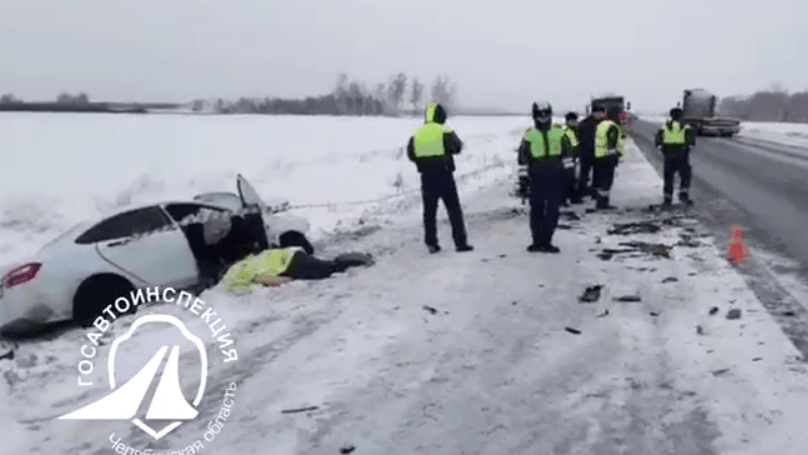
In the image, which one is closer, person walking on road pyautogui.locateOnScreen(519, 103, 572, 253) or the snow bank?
person walking on road pyautogui.locateOnScreen(519, 103, 572, 253)

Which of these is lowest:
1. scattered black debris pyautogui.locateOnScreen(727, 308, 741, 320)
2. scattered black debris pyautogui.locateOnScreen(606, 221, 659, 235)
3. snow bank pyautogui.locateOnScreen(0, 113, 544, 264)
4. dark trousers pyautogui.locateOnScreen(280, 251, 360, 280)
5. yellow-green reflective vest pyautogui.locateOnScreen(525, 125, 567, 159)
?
snow bank pyautogui.locateOnScreen(0, 113, 544, 264)

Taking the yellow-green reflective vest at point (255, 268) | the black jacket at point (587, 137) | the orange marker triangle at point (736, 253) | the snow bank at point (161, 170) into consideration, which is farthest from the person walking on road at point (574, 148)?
the yellow-green reflective vest at point (255, 268)

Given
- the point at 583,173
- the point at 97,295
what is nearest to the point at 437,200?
the point at 97,295

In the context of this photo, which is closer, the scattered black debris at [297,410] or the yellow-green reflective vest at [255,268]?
the scattered black debris at [297,410]

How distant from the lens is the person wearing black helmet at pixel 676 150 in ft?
43.5

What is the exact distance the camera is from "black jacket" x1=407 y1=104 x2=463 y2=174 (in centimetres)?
912

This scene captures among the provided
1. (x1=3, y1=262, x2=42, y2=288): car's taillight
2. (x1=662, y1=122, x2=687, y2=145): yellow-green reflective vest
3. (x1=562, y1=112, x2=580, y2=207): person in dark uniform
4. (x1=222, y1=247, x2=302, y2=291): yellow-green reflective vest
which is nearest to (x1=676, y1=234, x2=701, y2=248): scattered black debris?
(x1=562, y1=112, x2=580, y2=207): person in dark uniform

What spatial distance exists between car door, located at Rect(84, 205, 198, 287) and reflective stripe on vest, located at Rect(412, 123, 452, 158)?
314 centimetres

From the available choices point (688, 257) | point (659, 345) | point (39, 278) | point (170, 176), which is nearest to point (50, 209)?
point (170, 176)

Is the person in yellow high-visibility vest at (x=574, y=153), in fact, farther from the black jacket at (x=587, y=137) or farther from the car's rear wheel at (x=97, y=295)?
the car's rear wheel at (x=97, y=295)

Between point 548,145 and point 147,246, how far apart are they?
16.4 feet

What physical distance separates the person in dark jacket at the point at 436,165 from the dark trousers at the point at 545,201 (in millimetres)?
911

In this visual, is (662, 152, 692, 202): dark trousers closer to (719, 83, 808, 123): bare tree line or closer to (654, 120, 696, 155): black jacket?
(654, 120, 696, 155): black jacket

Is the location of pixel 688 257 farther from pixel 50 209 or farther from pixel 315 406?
pixel 50 209
